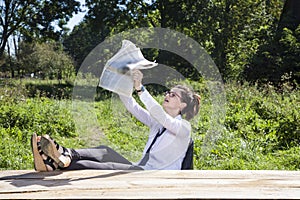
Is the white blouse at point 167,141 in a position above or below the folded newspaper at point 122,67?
below

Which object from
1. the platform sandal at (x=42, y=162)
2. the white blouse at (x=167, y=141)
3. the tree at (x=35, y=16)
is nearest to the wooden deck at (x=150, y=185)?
the platform sandal at (x=42, y=162)

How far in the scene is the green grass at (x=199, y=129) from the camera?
2.98 meters

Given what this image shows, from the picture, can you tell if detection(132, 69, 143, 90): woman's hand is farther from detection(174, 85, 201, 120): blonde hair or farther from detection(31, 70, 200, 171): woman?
detection(174, 85, 201, 120): blonde hair

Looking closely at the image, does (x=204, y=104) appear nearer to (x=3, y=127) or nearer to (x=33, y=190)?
(x=33, y=190)

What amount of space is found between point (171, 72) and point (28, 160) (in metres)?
2.75

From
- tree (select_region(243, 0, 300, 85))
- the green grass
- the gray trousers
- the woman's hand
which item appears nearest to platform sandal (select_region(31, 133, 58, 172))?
the gray trousers

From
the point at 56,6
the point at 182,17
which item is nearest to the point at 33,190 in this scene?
the point at 182,17

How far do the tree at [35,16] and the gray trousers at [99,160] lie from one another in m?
16.1

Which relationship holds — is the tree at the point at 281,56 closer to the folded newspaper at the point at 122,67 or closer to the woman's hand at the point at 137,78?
the woman's hand at the point at 137,78

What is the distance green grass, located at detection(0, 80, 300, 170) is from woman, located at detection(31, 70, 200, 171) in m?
0.09

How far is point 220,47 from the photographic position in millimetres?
16453

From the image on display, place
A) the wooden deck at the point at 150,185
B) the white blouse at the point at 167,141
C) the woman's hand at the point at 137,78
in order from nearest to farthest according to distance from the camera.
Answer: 1. the wooden deck at the point at 150,185
2. the woman's hand at the point at 137,78
3. the white blouse at the point at 167,141

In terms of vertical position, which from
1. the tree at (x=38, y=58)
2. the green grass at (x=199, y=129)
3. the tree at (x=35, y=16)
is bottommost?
the green grass at (x=199, y=129)

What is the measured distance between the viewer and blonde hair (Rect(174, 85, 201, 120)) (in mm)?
3074
